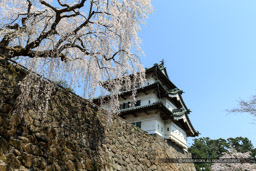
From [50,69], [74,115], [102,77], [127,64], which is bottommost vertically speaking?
[74,115]

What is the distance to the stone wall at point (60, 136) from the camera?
4.96 meters

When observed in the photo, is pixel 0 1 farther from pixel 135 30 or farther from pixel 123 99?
pixel 123 99

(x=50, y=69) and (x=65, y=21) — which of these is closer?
(x=50, y=69)

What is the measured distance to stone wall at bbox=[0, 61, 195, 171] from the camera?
195 inches

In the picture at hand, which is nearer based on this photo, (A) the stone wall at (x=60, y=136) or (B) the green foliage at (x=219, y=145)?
(A) the stone wall at (x=60, y=136)

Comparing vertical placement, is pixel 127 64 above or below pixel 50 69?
above

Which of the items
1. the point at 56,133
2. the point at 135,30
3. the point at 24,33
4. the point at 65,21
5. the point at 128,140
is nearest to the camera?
the point at 24,33

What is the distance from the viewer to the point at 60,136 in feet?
20.5

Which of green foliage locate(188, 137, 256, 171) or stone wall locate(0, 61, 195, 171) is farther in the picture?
green foliage locate(188, 137, 256, 171)

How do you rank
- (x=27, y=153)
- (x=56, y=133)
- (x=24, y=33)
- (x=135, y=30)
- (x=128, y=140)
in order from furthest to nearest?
(x=128, y=140) < (x=135, y=30) < (x=56, y=133) < (x=24, y=33) < (x=27, y=153)

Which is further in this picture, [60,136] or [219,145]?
[219,145]

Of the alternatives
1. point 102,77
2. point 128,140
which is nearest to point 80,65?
point 102,77

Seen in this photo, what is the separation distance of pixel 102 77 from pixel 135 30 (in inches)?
84.0

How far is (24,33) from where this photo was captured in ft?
18.6
